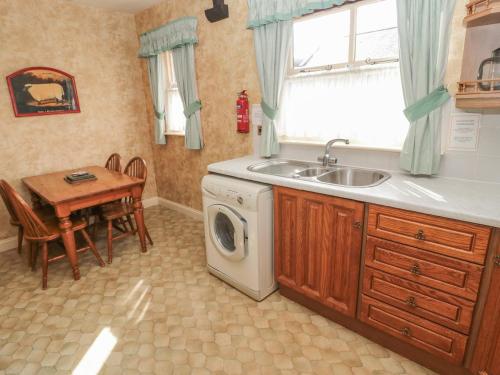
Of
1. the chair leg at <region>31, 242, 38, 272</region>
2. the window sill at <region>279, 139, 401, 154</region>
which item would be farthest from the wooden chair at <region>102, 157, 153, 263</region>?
the window sill at <region>279, 139, 401, 154</region>

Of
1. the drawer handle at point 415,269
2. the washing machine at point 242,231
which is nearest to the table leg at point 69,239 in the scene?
the washing machine at point 242,231

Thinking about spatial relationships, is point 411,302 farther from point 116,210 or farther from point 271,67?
point 116,210

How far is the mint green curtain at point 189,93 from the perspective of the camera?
3.11 meters

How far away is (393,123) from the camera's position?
1982 mm

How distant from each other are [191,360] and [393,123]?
1956 mm

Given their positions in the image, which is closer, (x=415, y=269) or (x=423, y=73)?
(x=415, y=269)

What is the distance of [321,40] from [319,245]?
60.1 inches

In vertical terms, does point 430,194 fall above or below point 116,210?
above

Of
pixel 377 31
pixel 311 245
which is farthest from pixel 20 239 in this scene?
pixel 377 31

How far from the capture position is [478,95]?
1459mm

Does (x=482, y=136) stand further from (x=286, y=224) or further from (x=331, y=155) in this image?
(x=286, y=224)

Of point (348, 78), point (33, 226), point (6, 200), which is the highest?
point (348, 78)

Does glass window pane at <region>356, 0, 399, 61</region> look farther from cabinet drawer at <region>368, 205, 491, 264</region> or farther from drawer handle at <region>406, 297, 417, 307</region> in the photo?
drawer handle at <region>406, 297, 417, 307</region>

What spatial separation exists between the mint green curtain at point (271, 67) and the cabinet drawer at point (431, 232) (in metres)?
1.21
